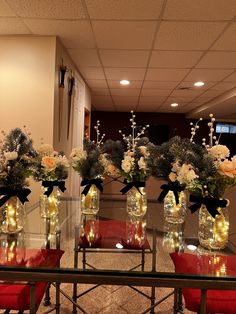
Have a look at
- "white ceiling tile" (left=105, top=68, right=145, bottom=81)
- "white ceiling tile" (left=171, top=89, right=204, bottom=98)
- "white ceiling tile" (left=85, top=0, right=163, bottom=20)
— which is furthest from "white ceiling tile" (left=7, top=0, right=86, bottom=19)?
"white ceiling tile" (left=171, top=89, right=204, bottom=98)

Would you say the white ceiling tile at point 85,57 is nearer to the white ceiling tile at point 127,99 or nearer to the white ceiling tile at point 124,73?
the white ceiling tile at point 124,73

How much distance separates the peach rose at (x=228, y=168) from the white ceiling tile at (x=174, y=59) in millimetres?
2351

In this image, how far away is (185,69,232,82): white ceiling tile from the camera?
4.31m

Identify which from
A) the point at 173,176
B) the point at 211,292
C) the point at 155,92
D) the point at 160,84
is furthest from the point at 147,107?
the point at 211,292

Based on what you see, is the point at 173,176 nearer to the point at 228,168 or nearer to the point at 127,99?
the point at 228,168

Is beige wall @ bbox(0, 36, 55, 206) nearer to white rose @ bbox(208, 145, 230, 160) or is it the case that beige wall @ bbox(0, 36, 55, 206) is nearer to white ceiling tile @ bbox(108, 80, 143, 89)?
white rose @ bbox(208, 145, 230, 160)

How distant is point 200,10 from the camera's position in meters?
2.41

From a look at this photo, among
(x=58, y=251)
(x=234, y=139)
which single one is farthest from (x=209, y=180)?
(x=234, y=139)

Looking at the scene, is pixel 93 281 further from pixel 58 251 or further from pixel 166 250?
pixel 166 250

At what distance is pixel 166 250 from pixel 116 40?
234 cm

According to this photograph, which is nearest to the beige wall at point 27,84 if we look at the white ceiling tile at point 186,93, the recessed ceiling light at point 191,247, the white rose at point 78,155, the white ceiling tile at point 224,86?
the white rose at point 78,155

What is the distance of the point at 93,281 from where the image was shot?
1201 millimetres

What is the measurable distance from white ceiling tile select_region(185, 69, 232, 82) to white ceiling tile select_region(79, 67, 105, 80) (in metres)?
1.38

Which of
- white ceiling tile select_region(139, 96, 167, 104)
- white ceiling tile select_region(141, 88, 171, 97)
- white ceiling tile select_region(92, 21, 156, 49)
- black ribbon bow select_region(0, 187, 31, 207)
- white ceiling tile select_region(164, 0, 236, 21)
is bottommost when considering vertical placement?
black ribbon bow select_region(0, 187, 31, 207)
